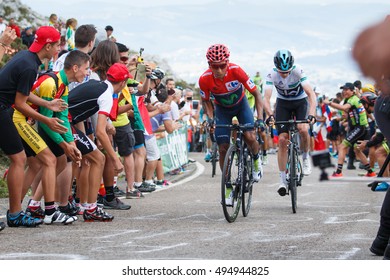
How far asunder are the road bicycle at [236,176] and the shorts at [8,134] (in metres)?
2.37

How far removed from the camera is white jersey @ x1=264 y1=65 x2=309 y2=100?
12.5 m

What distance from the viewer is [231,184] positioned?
33.9ft

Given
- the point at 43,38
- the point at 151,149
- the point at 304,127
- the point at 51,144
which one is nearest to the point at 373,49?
the point at 43,38

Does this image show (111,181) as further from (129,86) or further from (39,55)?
(39,55)

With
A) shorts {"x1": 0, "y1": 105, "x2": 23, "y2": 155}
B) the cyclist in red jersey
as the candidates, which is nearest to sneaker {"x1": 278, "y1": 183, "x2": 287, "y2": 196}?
the cyclist in red jersey

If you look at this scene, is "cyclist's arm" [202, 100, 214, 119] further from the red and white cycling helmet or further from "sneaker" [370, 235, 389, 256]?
"sneaker" [370, 235, 389, 256]

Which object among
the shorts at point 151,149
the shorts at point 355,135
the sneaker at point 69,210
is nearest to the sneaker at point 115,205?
the sneaker at point 69,210

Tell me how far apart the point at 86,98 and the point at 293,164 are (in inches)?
119

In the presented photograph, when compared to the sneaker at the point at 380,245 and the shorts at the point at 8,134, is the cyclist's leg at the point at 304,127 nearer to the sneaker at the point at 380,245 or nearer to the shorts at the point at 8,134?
the shorts at the point at 8,134

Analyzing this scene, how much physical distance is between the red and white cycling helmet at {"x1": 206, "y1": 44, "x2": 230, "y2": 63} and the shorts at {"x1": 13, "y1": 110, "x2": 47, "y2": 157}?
234cm

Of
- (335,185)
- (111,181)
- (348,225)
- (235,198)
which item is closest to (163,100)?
(335,185)

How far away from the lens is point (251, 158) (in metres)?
11.3

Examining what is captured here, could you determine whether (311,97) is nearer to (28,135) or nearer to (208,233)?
(208,233)

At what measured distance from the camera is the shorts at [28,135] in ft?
30.2
